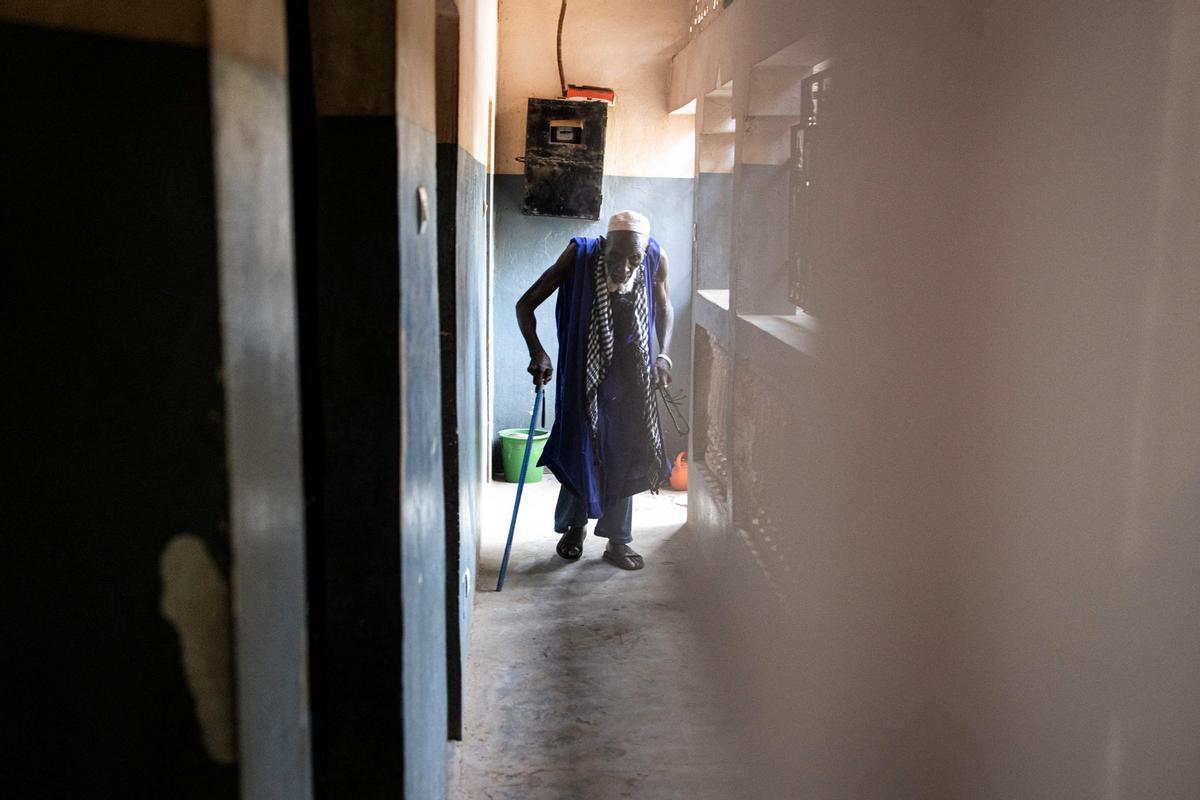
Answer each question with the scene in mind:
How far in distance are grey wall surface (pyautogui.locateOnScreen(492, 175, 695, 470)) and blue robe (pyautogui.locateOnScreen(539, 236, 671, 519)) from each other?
1.86 m

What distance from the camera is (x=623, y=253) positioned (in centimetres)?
505

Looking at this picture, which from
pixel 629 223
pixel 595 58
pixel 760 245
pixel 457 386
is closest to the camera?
pixel 457 386

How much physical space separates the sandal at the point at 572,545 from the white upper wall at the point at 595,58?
109 inches


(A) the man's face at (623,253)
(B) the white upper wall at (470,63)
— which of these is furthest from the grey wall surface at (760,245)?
(B) the white upper wall at (470,63)

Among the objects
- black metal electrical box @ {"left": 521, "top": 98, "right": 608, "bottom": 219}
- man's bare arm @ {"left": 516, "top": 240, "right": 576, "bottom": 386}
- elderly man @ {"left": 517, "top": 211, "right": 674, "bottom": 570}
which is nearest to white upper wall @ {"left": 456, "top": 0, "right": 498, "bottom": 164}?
man's bare arm @ {"left": 516, "top": 240, "right": 576, "bottom": 386}

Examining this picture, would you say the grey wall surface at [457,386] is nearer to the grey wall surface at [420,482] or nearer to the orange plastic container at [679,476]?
the grey wall surface at [420,482]

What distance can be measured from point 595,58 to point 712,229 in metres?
2.18

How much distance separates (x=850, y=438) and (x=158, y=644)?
210 cm

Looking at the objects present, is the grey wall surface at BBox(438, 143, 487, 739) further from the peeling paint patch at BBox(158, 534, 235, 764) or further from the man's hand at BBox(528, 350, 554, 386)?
the peeling paint patch at BBox(158, 534, 235, 764)

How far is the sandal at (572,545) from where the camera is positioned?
17.7 ft

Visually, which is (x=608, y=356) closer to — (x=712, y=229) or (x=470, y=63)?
(x=712, y=229)

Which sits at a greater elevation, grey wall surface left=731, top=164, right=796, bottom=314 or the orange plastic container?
grey wall surface left=731, top=164, right=796, bottom=314

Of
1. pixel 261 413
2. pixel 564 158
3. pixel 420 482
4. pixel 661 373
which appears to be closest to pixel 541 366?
pixel 661 373

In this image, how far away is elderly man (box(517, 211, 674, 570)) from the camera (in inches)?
199
